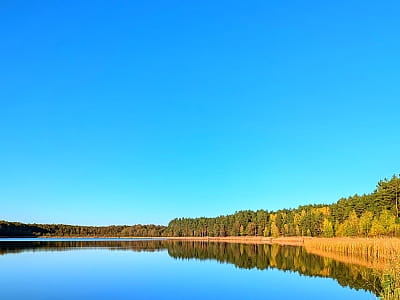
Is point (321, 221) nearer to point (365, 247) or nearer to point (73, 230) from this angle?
point (365, 247)

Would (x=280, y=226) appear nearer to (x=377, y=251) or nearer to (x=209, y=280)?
(x=377, y=251)

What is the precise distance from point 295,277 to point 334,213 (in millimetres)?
46227

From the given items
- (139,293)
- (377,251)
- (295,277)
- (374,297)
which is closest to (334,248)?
(377,251)

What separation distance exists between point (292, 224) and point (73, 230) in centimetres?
8121

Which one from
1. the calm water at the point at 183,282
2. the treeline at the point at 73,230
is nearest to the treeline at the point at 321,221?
the treeline at the point at 73,230

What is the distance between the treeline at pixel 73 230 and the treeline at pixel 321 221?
12.9 metres

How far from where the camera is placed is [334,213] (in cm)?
6675

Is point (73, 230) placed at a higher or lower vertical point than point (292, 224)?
lower

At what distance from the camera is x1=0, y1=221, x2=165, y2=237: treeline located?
116 metres

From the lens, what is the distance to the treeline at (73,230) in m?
116

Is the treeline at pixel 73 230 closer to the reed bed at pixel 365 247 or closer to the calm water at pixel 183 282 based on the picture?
the reed bed at pixel 365 247

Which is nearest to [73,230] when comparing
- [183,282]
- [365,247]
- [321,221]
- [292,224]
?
[292,224]

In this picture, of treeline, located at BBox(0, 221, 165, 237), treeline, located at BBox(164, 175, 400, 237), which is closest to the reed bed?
treeline, located at BBox(164, 175, 400, 237)

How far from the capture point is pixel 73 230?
137 metres
